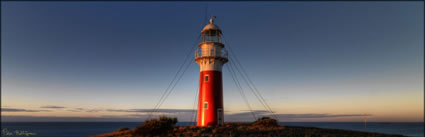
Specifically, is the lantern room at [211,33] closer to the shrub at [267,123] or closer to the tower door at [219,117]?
the tower door at [219,117]

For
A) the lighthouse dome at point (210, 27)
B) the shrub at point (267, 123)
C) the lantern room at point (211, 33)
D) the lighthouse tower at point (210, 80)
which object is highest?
the lighthouse dome at point (210, 27)

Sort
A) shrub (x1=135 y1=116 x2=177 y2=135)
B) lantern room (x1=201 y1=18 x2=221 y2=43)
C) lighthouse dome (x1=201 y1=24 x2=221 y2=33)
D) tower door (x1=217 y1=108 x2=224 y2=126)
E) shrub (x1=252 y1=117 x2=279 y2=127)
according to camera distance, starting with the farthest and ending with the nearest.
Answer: shrub (x1=252 y1=117 x2=279 y2=127)
lantern room (x1=201 y1=18 x2=221 y2=43)
lighthouse dome (x1=201 y1=24 x2=221 y2=33)
tower door (x1=217 y1=108 x2=224 y2=126)
shrub (x1=135 y1=116 x2=177 y2=135)

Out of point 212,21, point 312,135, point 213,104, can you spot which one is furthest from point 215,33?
point 312,135

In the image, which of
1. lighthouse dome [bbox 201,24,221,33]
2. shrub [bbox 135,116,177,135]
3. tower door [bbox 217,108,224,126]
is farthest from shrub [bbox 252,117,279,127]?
lighthouse dome [bbox 201,24,221,33]

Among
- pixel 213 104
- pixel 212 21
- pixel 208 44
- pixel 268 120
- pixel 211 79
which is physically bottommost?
pixel 268 120

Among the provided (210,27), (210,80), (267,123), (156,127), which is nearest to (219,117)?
(210,80)

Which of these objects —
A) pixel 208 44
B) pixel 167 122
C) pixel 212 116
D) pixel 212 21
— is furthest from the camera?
pixel 212 21

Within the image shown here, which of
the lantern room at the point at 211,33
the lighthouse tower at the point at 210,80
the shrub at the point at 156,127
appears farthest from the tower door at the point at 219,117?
the lantern room at the point at 211,33

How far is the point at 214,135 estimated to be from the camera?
1966 centimetres

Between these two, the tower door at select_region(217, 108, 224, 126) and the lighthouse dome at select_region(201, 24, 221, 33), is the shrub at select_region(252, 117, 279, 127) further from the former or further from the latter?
the lighthouse dome at select_region(201, 24, 221, 33)

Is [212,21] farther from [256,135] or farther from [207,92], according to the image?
[256,135]

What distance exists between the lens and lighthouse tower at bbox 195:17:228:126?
79.7 feet

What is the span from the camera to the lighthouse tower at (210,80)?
2428cm

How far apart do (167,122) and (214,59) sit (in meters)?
8.44
